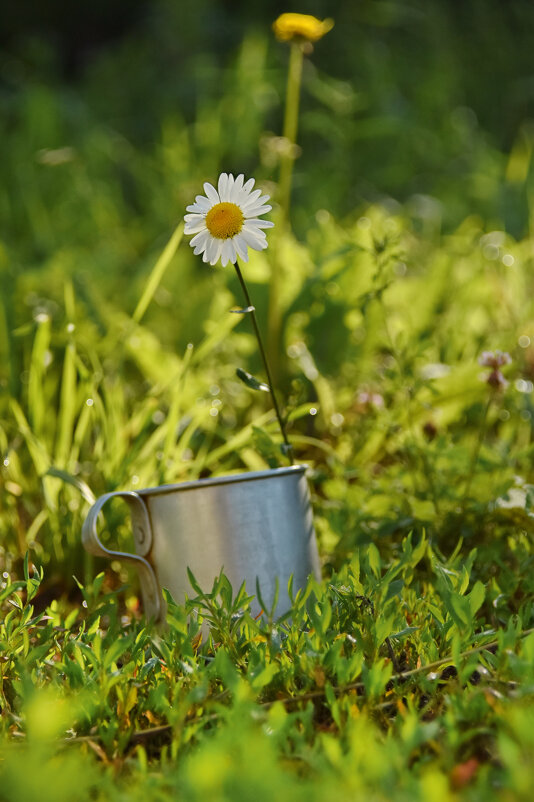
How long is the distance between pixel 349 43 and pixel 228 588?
5180 mm

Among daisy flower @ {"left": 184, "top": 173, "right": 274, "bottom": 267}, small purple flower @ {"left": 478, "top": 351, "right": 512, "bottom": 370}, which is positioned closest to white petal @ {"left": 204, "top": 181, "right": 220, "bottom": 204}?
daisy flower @ {"left": 184, "top": 173, "right": 274, "bottom": 267}

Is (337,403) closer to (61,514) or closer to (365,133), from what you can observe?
(61,514)

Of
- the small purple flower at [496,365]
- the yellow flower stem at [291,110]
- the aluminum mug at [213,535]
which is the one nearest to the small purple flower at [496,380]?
the small purple flower at [496,365]

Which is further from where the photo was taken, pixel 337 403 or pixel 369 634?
pixel 337 403

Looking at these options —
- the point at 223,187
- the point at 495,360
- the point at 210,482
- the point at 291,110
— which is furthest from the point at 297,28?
the point at 210,482

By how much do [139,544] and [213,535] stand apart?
0.13m

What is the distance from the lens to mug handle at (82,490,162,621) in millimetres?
1277

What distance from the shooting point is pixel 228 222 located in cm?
A: 124

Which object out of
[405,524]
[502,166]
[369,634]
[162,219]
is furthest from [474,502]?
[502,166]

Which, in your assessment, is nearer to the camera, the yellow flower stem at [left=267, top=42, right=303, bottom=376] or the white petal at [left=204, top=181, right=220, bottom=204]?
the white petal at [left=204, top=181, right=220, bottom=204]

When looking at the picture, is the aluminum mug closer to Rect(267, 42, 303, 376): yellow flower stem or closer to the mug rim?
the mug rim

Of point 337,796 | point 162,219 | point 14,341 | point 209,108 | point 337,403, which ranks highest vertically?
point 209,108

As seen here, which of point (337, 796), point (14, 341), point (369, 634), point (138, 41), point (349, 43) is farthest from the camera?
point (138, 41)

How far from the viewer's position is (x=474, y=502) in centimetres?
159
